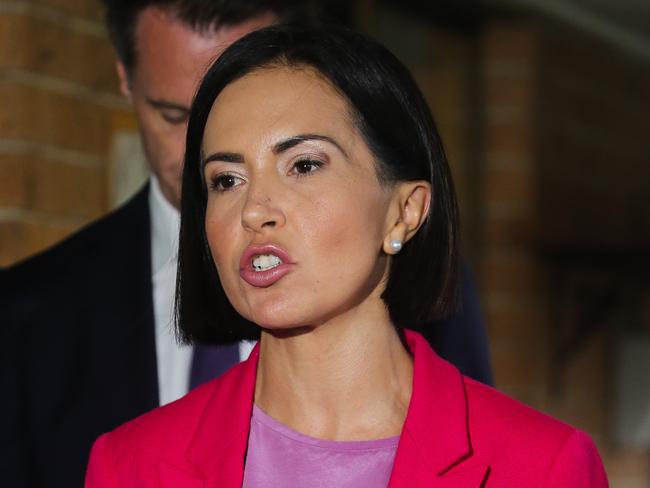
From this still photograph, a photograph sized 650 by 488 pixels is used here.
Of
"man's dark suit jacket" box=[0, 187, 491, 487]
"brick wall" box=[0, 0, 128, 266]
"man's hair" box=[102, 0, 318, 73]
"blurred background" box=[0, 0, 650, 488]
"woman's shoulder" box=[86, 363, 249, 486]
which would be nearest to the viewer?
"woman's shoulder" box=[86, 363, 249, 486]

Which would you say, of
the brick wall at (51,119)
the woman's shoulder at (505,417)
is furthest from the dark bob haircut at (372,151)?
the brick wall at (51,119)

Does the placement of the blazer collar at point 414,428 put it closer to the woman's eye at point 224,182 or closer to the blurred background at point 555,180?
the woman's eye at point 224,182

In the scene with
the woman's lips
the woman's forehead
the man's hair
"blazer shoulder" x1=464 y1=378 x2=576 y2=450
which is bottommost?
"blazer shoulder" x1=464 y1=378 x2=576 y2=450

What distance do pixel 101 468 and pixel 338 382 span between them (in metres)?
0.26

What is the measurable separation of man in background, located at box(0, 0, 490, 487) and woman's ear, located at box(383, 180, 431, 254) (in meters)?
0.37

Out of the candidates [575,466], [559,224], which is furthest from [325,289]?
[559,224]

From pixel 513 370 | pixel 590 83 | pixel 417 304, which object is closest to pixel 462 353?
pixel 417 304

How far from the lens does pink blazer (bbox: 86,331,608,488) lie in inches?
47.6

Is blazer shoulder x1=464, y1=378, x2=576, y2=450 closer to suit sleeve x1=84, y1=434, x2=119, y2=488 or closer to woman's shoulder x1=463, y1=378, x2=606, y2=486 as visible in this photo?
woman's shoulder x1=463, y1=378, x2=606, y2=486

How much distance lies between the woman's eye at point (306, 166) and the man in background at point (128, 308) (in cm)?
39

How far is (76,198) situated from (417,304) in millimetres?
1021

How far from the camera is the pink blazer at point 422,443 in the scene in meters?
1.21

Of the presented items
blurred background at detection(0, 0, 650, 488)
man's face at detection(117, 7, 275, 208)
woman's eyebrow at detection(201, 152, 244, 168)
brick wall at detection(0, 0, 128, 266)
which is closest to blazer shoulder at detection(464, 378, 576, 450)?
woman's eyebrow at detection(201, 152, 244, 168)

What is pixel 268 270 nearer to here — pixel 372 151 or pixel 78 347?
pixel 372 151
